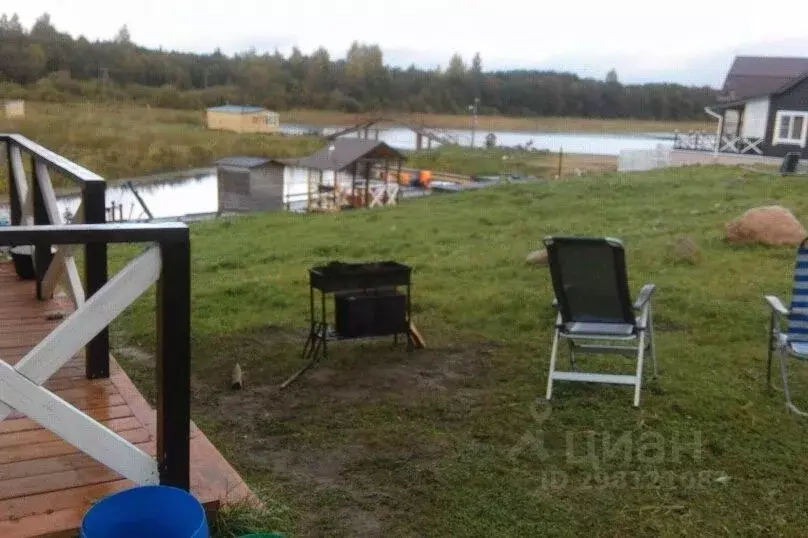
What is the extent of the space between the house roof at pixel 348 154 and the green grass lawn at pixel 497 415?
584 inches

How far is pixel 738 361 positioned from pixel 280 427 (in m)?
2.84

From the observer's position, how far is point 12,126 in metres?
28.4

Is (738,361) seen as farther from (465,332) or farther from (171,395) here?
(171,395)

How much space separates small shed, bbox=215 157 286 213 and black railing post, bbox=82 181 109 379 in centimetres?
2111

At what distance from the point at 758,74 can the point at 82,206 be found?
94.0 feet

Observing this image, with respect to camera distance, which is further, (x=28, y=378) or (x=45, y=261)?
(x=45, y=261)

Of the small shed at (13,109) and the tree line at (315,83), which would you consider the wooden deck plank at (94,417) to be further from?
the tree line at (315,83)

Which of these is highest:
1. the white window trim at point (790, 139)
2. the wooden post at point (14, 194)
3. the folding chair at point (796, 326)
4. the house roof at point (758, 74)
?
the house roof at point (758, 74)

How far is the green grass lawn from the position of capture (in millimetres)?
2941

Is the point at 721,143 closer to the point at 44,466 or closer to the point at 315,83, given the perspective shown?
the point at 44,466

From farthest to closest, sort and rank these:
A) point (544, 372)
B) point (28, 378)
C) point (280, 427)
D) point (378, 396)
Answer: point (544, 372) < point (378, 396) < point (280, 427) < point (28, 378)

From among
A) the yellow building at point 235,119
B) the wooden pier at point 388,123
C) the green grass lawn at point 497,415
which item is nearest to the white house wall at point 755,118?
the wooden pier at point 388,123

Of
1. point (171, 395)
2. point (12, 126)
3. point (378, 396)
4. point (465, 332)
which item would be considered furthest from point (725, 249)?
Answer: point (12, 126)

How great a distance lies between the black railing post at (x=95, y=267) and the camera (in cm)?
312
